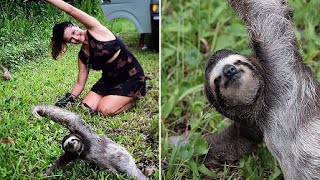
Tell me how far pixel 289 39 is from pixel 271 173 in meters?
0.85

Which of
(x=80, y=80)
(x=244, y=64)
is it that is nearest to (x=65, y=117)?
(x=80, y=80)

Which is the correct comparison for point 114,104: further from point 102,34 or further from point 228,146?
point 228,146

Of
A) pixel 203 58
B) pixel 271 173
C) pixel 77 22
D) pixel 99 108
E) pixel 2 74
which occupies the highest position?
pixel 77 22

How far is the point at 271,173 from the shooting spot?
3.24 meters

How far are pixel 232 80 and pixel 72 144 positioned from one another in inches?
33.6

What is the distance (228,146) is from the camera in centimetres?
347

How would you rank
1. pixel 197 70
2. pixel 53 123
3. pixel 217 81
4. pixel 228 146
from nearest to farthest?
pixel 53 123 < pixel 217 81 < pixel 228 146 < pixel 197 70

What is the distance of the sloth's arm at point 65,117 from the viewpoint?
248cm

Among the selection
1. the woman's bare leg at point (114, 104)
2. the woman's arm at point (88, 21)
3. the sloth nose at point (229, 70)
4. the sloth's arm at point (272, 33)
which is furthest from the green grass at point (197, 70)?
the woman's arm at point (88, 21)

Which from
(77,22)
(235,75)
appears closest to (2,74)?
(77,22)

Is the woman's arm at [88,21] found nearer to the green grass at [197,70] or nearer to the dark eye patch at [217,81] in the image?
the dark eye patch at [217,81]

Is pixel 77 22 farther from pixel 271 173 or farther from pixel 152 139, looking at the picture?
pixel 271 173

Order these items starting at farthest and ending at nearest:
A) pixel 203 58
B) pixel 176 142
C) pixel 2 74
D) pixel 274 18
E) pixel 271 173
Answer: pixel 203 58 → pixel 176 142 → pixel 271 173 → pixel 274 18 → pixel 2 74

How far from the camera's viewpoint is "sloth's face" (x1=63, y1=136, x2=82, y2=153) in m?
2.50
